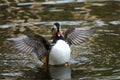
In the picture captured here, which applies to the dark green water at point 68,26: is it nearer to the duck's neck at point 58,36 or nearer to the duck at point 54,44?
the duck at point 54,44

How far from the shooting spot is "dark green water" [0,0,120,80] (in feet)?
40.6

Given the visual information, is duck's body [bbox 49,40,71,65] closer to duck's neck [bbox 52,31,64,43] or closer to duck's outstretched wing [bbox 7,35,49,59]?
duck's neck [bbox 52,31,64,43]

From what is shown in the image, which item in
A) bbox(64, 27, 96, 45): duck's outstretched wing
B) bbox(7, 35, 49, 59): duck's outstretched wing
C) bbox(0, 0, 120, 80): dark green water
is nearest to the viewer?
bbox(0, 0, 120, 80): dark green water

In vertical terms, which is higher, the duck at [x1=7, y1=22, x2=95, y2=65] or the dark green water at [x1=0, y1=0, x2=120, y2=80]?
the duck at [x1=7, y1=22, x2=95, y2=65]

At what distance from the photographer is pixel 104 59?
Result: 1307cm

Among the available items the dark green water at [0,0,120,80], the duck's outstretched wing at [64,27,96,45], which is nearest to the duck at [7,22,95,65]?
the duck's outstretched wing at [64,27,96,45]

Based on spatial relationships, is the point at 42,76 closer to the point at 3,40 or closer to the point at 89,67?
the point at 89,67

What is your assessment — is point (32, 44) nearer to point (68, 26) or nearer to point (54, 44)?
point (54, 44)

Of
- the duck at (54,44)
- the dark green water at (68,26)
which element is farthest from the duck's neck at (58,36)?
the dark green water at (68,26)

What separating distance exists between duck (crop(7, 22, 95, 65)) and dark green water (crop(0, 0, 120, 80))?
265mm

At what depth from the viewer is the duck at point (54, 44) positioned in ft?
41.8

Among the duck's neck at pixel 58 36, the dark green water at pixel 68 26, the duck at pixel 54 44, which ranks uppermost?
the duck's neck at pixel 58 36

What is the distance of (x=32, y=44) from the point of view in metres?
13.1

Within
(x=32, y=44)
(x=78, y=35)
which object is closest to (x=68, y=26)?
(x=78, y=35)
